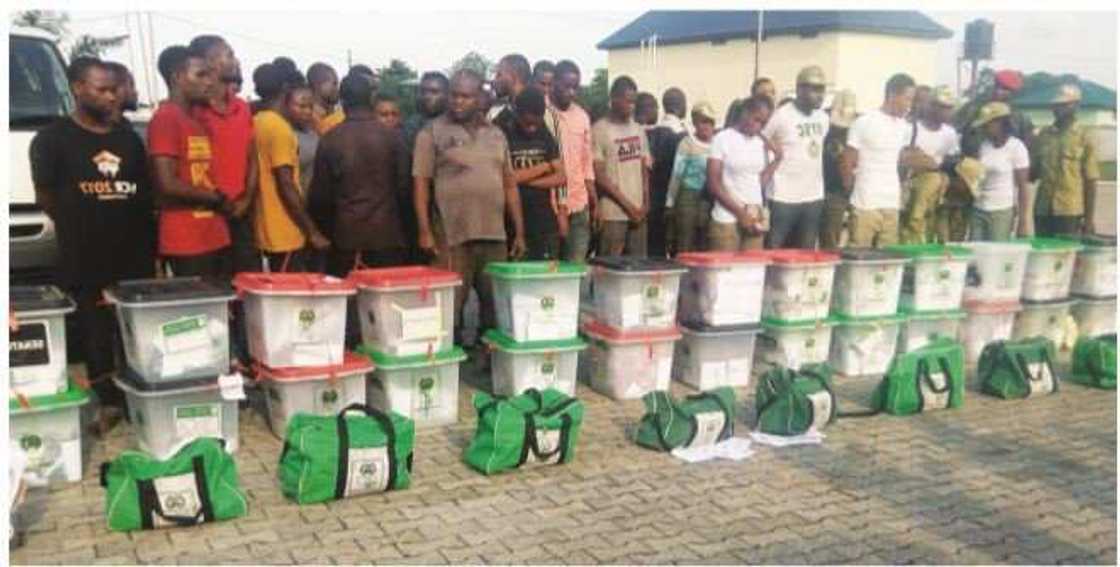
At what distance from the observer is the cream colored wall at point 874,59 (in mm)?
15453

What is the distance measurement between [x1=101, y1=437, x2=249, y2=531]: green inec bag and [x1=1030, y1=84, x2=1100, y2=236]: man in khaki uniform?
7387mm

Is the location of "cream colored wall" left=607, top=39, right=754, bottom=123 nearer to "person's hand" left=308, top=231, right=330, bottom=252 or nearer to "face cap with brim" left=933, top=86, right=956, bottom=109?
"face cap with brim" left=933, top=86, right=956, bottom=109

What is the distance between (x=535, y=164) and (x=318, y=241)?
1.55 metres

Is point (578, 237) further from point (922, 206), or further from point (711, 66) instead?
point (711, 66)

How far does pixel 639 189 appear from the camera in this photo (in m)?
7.45

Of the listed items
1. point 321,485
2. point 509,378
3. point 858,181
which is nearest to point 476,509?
point 321,485

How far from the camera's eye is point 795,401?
5633mm

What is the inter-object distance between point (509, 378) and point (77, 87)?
2.82 m

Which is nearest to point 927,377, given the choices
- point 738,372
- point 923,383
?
point 923,383

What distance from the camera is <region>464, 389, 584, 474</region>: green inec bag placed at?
16.2ft

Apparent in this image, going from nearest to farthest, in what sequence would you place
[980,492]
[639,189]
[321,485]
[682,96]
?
[321,485]
[980,492]
[639,189]
[682,96]

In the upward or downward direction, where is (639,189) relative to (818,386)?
upward

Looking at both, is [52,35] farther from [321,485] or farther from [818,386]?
[818,386]

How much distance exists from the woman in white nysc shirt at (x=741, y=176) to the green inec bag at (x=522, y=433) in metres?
2.66
